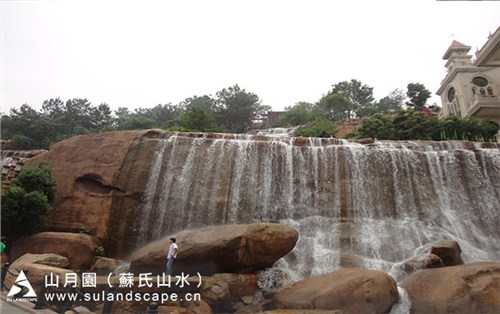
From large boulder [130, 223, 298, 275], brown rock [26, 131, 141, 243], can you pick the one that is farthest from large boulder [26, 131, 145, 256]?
large boulder [130, 223, 298, 275]

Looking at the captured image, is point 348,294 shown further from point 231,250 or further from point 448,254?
point 448,254

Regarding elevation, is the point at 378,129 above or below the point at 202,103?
below

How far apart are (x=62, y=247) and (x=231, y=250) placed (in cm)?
675

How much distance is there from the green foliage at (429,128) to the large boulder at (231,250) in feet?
66.9

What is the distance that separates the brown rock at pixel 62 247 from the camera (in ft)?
41.5

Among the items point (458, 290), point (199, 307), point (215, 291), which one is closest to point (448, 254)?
point (458, 290)

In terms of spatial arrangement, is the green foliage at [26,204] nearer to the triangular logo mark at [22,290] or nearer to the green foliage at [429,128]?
the triangular logo mark at [22,290]

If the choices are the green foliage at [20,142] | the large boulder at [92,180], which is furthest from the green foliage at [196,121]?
the green foliage at [20,142]

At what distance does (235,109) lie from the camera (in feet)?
159

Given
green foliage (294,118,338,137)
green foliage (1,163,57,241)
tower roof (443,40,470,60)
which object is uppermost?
tower roof (443,40,470,60)

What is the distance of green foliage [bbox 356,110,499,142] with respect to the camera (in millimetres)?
26219

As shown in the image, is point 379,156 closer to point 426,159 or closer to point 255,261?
point 426,159

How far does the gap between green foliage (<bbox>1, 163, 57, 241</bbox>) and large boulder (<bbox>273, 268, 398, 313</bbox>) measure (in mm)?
10025

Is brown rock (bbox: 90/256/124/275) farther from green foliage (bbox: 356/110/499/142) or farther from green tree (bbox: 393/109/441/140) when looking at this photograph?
green tree (bbox: 393/109/441/140)
